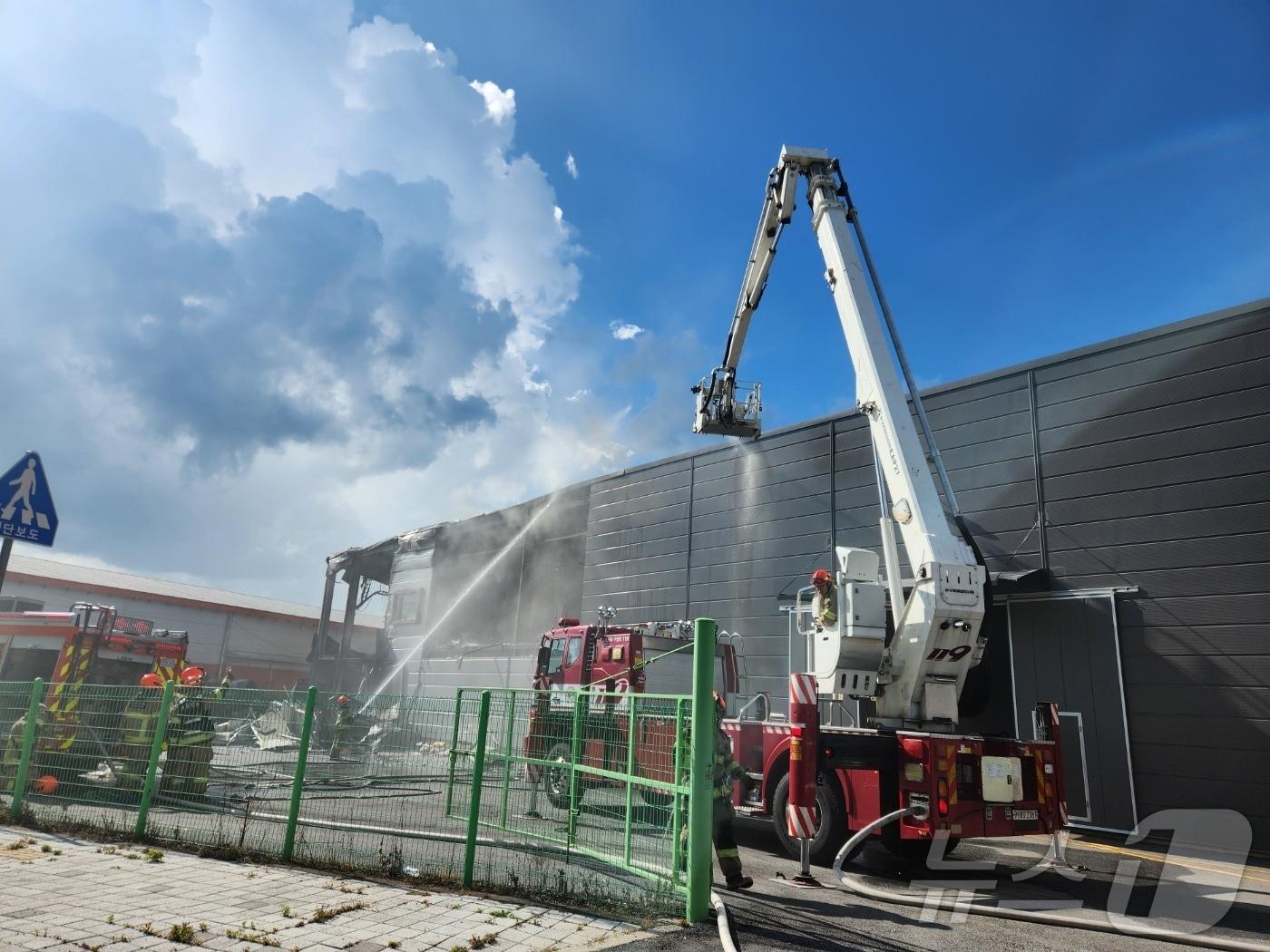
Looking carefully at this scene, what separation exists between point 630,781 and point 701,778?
0.82 metres

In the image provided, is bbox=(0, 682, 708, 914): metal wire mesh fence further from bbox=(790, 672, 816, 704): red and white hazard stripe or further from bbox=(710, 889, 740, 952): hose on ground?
bbox=(790, 672, 816, 704): red and white hazard stripe

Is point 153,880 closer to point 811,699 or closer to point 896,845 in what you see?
point 811,699

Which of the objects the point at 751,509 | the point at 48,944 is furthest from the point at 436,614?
the point at 48,944

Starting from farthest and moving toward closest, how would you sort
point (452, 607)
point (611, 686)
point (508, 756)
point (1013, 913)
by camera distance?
1. point (452, 607)
2. point (611, 686)
3. point (508, 756)
4. point (1013, 913)

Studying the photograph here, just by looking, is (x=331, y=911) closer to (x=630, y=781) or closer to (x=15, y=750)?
(x=630, y=781)

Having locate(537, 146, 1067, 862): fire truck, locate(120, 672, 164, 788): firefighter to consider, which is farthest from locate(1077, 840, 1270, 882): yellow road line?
locate(120, 672, 164, 788): firefighter

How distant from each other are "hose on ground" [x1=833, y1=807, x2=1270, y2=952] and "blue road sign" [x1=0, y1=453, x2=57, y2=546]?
292 inches

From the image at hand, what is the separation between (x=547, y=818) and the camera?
21.6 ft

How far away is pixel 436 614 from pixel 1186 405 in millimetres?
23548

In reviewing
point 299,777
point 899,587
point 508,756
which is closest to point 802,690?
point 899,587

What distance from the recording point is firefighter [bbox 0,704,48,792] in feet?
28.7

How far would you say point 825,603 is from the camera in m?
8.57

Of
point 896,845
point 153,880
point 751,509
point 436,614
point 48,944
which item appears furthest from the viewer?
point 436,614

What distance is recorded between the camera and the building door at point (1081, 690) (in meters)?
10.9
